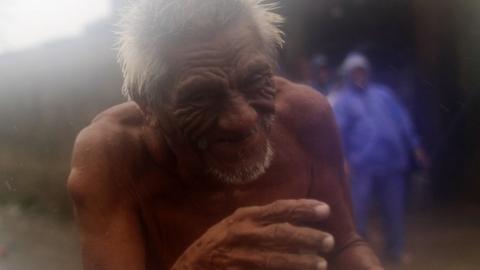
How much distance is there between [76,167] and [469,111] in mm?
950

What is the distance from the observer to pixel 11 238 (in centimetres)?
145

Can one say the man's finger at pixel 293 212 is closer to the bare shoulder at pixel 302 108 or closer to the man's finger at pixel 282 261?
the man's finger at pixel 282 261

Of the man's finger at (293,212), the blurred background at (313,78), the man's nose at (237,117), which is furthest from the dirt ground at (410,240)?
the man's nose at (237,117)

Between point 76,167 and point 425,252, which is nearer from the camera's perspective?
point 76,167

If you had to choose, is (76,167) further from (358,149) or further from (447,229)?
(447,229)

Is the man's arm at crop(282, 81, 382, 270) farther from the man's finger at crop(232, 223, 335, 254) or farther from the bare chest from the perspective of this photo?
the man's finger at crop(232, 223, 335, 254)

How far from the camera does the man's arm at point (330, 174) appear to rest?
1229mm

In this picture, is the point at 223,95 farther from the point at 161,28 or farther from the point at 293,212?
the point at 293,212

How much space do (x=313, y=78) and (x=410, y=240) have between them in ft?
1.57

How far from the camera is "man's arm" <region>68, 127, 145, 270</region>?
45.3 inches

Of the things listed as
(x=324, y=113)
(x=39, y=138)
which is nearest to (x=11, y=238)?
(x=39, y=138)

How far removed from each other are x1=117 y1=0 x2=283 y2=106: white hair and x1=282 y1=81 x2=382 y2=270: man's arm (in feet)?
0.58

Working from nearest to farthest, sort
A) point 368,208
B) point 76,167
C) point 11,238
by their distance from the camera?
point 76,167
point 368,208
point 11,238

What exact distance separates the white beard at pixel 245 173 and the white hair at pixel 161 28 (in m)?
0.21
